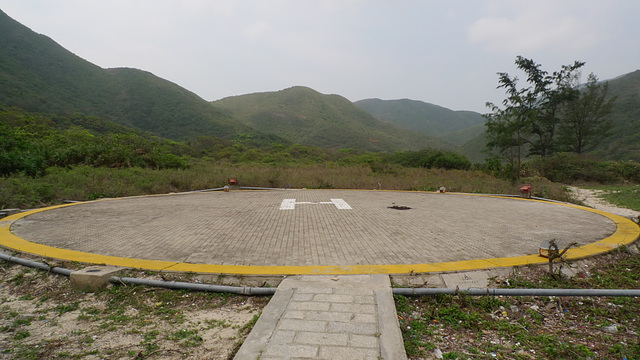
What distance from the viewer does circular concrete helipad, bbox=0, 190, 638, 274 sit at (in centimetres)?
385

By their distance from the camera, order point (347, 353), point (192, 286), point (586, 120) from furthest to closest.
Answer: point (586, 120) → point (192, 286) → point (347, 353)

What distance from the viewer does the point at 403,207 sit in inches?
322

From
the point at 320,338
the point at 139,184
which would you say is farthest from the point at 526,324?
the point at 139,184

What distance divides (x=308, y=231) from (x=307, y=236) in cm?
35

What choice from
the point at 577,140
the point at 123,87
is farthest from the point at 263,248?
the point at 123,87

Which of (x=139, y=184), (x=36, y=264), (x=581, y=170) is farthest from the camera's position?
(x=581, y=170)

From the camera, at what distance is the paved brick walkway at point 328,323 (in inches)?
80.6

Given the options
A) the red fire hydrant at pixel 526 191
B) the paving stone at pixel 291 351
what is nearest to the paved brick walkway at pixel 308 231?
the paving stone at pixel 291 351

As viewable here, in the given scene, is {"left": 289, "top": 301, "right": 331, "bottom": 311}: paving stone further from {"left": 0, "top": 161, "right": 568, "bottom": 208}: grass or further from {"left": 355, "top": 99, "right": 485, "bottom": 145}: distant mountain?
{"left": 355, "top": 99, "right": 485, "bottom": 145}: distant mountain

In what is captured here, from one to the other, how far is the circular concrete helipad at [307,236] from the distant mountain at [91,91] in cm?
5778

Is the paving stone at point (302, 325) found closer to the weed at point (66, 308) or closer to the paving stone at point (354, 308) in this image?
the paving stone at point (354, 308)

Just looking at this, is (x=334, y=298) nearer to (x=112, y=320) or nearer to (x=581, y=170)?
(x=112, y=320)

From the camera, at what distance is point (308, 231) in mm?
5461

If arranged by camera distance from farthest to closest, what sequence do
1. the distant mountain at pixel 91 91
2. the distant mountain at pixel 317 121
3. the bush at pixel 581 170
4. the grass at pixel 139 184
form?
1. the distant mountain at pixel 317 121
2. the distant mountain at pixel 91 91
3. the bush at pixel 581 170
4. the grass at pixel 139 184
